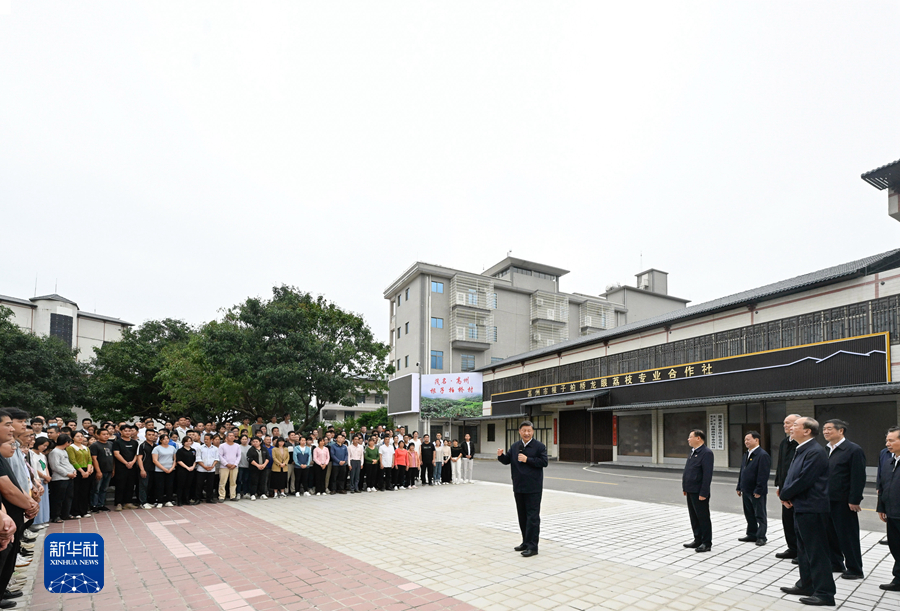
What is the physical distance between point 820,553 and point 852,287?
62.4 ft

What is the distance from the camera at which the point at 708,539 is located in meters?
7.70

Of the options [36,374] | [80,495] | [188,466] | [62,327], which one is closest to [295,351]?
[188,466]

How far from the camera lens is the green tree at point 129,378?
36969 mm

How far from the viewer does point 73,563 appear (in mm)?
4312

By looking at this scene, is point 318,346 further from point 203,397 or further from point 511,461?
point 511,461

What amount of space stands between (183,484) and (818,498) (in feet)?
38.9

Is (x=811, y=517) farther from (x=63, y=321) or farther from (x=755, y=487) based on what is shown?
(x=63, y=321)

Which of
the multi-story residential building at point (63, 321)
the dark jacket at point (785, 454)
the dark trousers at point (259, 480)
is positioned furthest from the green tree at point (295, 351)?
the multi-story residential building at point (63, 321)

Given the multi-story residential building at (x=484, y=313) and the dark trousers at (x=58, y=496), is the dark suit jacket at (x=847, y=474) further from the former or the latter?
the multi-story residential building at (x=484, y=313)

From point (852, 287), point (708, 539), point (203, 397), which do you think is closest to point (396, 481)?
point (708, 539)

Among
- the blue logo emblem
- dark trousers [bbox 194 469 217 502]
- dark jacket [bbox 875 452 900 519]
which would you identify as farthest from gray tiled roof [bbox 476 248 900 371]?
the blue logo emblem

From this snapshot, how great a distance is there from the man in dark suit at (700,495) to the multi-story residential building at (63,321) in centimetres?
5247

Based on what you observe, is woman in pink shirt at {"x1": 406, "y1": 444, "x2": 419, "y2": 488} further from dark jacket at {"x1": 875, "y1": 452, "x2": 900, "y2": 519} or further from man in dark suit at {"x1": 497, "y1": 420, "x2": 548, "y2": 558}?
dark jacket at {"x1": 875, "y1": 452, "x2": 900, "y2": 519}

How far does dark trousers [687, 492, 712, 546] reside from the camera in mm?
7695
